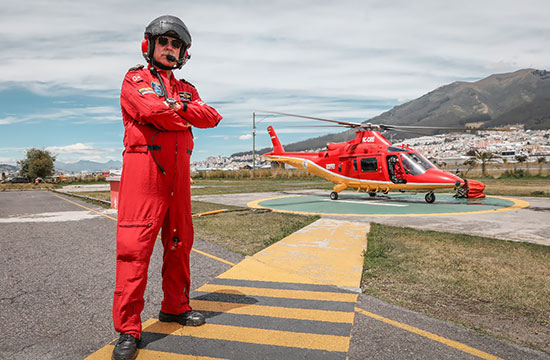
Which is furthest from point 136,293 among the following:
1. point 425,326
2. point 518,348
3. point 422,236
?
point 422,236

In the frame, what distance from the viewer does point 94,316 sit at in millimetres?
3363

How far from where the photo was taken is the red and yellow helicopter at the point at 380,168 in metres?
12.7

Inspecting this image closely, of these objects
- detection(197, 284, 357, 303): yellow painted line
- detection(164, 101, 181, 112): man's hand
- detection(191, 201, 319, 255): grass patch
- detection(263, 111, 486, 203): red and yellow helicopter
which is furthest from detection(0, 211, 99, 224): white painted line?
detection(164, 101, 181, 112): man's hand

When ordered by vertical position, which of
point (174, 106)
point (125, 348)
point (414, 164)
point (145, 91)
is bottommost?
point (125, 348)

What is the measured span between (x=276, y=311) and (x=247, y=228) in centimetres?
454

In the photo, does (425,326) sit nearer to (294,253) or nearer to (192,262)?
(294,253)

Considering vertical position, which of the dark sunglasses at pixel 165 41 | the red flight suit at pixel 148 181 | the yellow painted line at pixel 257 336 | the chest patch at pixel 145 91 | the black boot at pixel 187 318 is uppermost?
the dark sunglasses at pixel 165 41

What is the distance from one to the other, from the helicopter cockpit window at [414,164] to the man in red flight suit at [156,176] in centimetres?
1123

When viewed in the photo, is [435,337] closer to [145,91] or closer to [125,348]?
[125,348]

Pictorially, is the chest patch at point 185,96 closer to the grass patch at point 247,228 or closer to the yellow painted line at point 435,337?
the yellow painted line at point 435,337

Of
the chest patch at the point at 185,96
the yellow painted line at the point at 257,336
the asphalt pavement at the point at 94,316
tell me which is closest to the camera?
the asphalt pavement at the point at 94,316

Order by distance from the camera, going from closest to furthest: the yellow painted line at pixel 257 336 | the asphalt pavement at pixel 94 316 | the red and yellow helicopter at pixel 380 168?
the asphalt pavement at pixel 94 316
the yellow painted line at pixel 257 336
the red and yellow helicopter at pixel 380 168

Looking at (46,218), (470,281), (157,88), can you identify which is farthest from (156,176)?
(46,218)

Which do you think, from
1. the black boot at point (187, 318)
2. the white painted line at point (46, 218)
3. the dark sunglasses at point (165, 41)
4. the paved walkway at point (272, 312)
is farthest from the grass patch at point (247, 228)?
the white painted line at point (46, 218)
